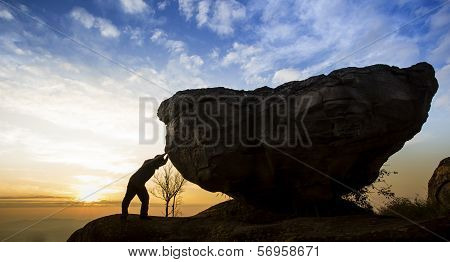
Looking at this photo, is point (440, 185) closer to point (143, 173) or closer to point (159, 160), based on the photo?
point (159, 160)

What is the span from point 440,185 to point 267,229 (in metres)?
10.2

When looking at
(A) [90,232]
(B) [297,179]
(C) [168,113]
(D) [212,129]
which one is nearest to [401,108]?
(B) [297,179]

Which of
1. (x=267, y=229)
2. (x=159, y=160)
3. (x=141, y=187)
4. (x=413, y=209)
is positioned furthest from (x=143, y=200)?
(x=413, y=209)

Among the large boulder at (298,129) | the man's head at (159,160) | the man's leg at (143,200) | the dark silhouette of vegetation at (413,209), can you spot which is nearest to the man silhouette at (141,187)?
the man's leg at (143,200)

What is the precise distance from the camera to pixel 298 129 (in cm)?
1119

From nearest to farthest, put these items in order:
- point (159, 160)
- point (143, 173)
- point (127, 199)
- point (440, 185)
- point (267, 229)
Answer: point (267, 229) → point (127, 199) → point (143, 173) → point (159, 160) → point (440, 185)

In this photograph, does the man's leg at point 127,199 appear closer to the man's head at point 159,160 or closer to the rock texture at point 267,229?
the rock texture at point 267,229

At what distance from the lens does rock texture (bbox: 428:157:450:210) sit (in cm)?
1452

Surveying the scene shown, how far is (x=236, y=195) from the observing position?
1369 cm

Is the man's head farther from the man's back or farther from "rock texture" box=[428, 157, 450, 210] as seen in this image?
"rock texture" box=[428, 157, 450, 210]

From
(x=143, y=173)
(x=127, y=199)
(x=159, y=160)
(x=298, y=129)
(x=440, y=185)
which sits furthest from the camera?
(x=440, y=185)

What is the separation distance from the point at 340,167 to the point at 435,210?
493 centimetres
